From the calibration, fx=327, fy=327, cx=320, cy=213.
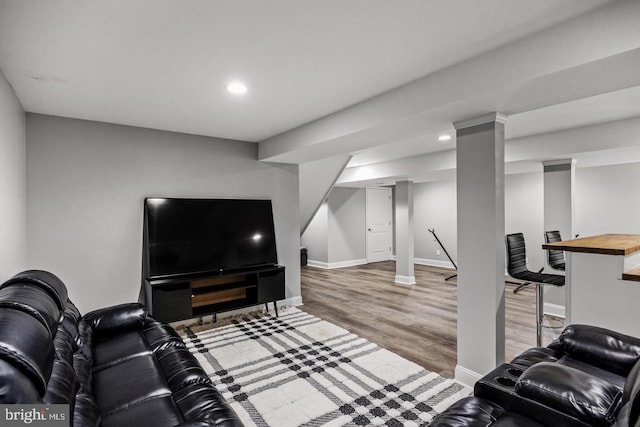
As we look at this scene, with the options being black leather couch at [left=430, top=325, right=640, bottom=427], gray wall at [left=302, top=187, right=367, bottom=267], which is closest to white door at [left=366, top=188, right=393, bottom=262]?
gray wall at [left=302, top=187, right=367, bottom=267]

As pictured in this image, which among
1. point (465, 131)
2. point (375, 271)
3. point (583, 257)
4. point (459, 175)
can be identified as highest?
point (465, 131)

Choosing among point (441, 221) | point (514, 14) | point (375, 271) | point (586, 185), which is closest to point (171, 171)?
point (514, 14)

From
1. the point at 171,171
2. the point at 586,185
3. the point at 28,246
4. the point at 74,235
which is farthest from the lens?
the point at 586,185

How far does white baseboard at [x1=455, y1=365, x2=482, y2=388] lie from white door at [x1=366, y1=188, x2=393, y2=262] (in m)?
6.00

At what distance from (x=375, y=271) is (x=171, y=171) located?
5087mm

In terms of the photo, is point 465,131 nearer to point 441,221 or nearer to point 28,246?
point 28,246

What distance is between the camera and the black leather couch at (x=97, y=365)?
104 centimetres

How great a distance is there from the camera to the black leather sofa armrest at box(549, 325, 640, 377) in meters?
1.62

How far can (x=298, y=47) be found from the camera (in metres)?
1.99

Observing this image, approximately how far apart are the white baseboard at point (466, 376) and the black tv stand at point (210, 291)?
90.9 inches

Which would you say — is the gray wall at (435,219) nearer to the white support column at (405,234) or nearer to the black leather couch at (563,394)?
the white support column at (405,234)

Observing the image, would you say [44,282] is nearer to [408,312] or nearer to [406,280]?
[408,312]

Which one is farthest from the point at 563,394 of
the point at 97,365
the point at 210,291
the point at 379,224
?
the point at 379,224

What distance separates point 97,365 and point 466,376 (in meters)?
2.64
